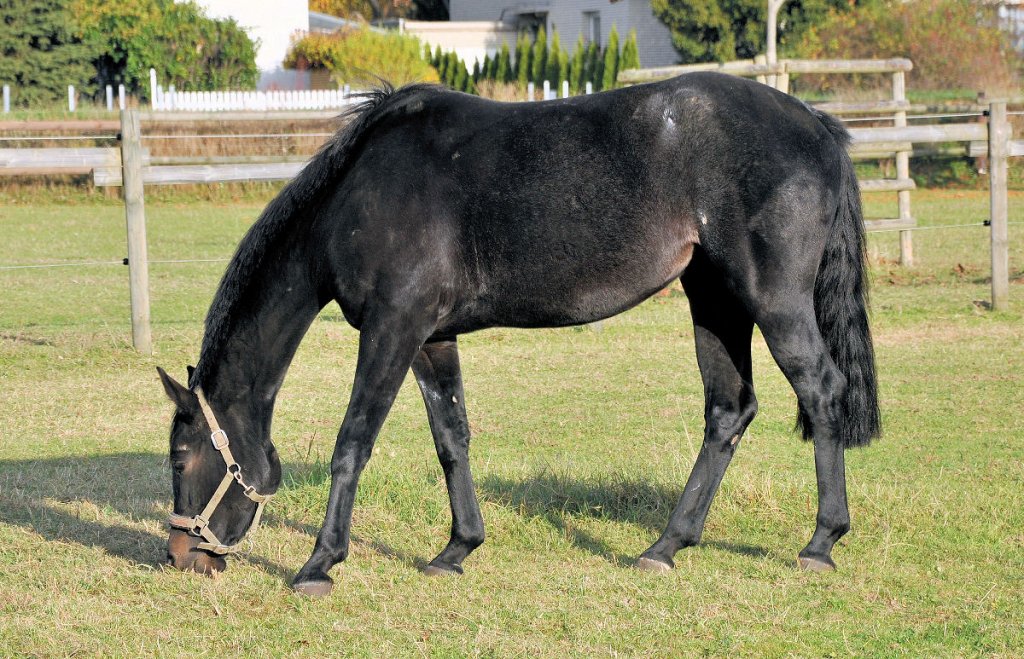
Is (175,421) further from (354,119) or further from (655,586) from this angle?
(655,586)

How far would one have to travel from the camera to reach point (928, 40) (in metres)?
31.6

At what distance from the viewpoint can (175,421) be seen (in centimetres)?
452

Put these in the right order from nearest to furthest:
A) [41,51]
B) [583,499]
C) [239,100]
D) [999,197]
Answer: [583,499] → [999,197] → [239,100] → [41,51]

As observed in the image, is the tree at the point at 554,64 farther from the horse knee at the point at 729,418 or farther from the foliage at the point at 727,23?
Answer: the horse knee at the point at 729,418

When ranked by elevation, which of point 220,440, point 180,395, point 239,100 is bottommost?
point 220,440

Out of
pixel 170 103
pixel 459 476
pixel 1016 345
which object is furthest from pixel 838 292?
pixel 170 103

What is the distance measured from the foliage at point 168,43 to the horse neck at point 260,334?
30.1 meters

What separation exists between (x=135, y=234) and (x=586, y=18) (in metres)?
35.6

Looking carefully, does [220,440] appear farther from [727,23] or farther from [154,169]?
[727,23]

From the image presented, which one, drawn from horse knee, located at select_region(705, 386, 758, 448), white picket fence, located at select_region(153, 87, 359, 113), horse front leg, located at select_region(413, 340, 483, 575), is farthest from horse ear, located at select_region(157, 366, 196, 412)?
white picket fence, located at select_region(153, 87, 359, 113)

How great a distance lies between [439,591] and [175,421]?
1.20 meters

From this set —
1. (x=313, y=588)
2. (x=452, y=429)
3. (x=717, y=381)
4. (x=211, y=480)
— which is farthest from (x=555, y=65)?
(x=313, y=588)

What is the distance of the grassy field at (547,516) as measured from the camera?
13.4 feet

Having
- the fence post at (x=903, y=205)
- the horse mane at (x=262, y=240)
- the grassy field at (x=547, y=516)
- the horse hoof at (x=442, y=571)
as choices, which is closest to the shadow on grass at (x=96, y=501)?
the grassy field at (x=547, y=516)
